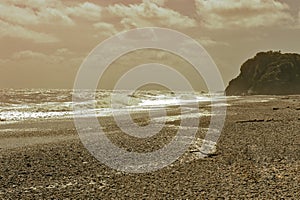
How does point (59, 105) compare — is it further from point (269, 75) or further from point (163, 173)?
point (269, 75)

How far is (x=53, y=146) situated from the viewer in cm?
1891

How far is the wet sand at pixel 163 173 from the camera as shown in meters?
11.1

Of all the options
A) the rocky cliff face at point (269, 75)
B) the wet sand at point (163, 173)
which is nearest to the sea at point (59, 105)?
the wet sand at point (163, 173)

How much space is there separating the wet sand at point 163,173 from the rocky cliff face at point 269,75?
123487mm

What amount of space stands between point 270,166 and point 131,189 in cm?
583

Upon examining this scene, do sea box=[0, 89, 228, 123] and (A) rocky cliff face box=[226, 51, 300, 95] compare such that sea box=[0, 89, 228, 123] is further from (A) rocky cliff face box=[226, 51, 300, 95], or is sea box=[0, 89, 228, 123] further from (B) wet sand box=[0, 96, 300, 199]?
(A) rocky cliff face box=[226, 51, 300, 95]

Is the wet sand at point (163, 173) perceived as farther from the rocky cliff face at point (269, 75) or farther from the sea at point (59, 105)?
the rocky cliff face at point (269, 75)

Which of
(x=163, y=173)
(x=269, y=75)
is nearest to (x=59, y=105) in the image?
(x=163, y=173)

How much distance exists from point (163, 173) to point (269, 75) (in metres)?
137

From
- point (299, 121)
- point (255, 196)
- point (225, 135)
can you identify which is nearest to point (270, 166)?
point (255, 196)

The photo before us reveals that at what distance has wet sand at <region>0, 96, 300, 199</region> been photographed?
438 inches

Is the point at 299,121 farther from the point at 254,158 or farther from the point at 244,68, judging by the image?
the point at 244,68

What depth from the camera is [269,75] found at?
141750 millimetres

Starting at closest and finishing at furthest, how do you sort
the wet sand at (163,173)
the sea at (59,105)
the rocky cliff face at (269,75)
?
→ 1. the wet sand at (163,173)
2. the sea at (59,105)
3. the rocky cliff face at (269,75)
